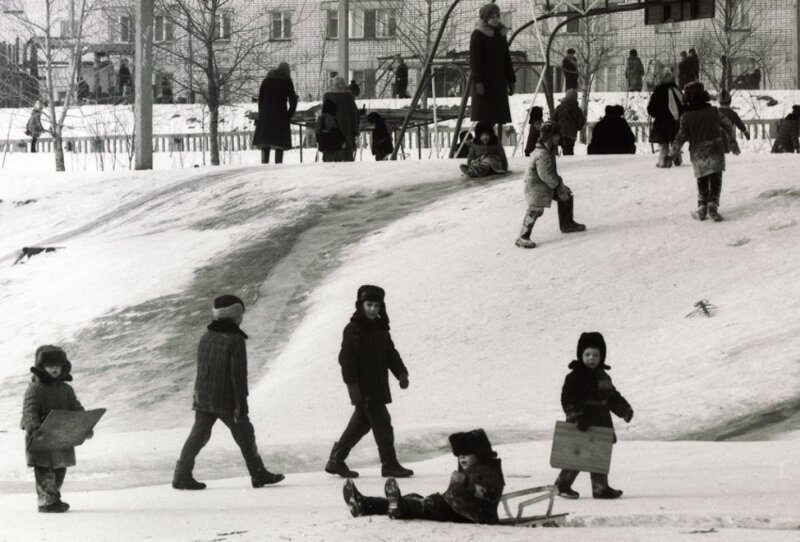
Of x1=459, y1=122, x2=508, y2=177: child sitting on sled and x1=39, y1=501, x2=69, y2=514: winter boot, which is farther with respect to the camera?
x1=459, y1=122, x2=508, y2=177: child sitting on sled

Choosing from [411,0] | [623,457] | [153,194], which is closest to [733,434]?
[623,457]

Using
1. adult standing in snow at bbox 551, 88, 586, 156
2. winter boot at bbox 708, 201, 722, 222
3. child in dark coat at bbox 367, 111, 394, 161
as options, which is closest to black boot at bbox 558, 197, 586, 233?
winter boot at bbox 708, 201, 722, 222

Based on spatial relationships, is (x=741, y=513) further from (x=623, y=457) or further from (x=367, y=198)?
(x=367, y=198)

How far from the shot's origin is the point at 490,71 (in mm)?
20859

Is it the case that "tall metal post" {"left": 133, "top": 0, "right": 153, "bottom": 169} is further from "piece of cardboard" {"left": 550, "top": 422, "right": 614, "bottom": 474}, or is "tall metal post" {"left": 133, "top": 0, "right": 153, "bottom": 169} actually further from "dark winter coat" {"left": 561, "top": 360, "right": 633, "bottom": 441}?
"piece of cardboard" {"left": 550, "top": 422, "right": 614, "bottom": 474}

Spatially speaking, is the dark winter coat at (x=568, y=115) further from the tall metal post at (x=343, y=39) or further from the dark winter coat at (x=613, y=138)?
the tall metal post at (x=343, y=39)

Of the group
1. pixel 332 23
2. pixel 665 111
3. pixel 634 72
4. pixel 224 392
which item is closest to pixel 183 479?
pixel 224 392


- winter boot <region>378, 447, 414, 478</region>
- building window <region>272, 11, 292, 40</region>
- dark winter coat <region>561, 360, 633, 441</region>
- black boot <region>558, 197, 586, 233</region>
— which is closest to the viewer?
dark winter coat <region>561, 360, 633, 441</region>

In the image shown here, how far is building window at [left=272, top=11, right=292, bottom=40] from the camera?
2374 inches

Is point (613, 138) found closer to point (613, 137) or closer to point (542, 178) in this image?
point (613, 137)

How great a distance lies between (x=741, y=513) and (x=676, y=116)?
37.6ft

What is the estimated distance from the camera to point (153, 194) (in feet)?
82.2

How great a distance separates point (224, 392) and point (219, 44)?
4731cm

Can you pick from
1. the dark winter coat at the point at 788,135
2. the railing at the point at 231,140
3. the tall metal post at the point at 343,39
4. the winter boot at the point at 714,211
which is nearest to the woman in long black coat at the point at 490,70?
the winter boot at the point at 714,211
